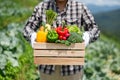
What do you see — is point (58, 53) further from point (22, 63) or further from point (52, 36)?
point (22, 63)

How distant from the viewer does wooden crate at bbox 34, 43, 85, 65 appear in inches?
249

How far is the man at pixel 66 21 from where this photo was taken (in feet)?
22.2

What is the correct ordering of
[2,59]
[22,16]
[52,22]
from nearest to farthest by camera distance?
[52,22], [2,59], [22,16]

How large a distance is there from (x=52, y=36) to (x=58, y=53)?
8.0 inches

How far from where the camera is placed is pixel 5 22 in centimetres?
1983

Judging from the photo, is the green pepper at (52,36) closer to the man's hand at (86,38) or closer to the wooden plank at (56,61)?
the wooden plank at (56,61)

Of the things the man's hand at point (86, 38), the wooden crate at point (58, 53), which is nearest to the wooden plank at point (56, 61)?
the wooden crate at point (58, 53)

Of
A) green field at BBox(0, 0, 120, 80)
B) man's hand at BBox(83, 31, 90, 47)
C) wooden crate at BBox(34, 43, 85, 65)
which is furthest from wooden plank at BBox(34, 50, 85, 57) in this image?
green field at BBox(0, 0, 120, 80)

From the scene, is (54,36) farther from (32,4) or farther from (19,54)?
(32,4)

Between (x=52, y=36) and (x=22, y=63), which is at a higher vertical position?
(x=52, y=36)

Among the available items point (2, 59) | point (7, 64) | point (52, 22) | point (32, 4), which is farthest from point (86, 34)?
point (32, 4)

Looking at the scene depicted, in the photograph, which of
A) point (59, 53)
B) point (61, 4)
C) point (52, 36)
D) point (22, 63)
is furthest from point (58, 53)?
point (22, 63)

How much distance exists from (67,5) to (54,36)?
0.75 meters

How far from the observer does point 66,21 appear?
693cm
